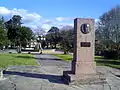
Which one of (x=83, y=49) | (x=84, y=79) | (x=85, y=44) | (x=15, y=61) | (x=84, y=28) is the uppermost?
(x=84, y=28)

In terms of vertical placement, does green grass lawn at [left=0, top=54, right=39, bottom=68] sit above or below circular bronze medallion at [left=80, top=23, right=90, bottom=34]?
below

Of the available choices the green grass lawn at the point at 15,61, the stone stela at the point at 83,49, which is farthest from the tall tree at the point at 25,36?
the stone stela at the point at 83,49

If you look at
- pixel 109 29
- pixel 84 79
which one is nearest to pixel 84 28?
pixel 84 79

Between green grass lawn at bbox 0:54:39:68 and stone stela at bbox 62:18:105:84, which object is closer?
stone stela at bbox 62:18:105:84

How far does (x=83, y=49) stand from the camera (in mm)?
12188

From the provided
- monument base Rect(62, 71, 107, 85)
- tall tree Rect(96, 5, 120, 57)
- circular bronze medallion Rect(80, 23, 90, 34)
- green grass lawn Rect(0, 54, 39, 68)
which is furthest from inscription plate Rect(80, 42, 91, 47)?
tall tree Rect(96, 5, 120, 57)

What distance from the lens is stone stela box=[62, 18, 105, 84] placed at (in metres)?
12.0

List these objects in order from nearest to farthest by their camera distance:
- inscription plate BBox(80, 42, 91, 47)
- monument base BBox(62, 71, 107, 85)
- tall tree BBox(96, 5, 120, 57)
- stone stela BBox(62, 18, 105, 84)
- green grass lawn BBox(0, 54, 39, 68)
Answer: monument base BBox(62, 71, 107, 85) < stone stela BBox(62, 18, 105, 84) < inscription plate BBox(80, 42, 91, 47) < green grass lawn BBox(0, 54, 39, 68) < tall tree BBox(96, 5, 120, 57)

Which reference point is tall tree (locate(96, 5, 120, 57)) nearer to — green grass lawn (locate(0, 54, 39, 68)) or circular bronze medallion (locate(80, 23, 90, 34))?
green grass lawn (locate(0, 54, 39, 68))

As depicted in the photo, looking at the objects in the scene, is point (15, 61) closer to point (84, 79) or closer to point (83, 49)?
point (83, 49)

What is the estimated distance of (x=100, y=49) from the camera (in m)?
54.5

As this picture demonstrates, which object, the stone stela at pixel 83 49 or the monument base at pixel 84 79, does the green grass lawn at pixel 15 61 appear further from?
the monument base at pixel 84 79

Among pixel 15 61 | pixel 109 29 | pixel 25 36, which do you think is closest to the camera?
→ pixel 15 61

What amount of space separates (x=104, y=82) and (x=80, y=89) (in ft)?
5.96
